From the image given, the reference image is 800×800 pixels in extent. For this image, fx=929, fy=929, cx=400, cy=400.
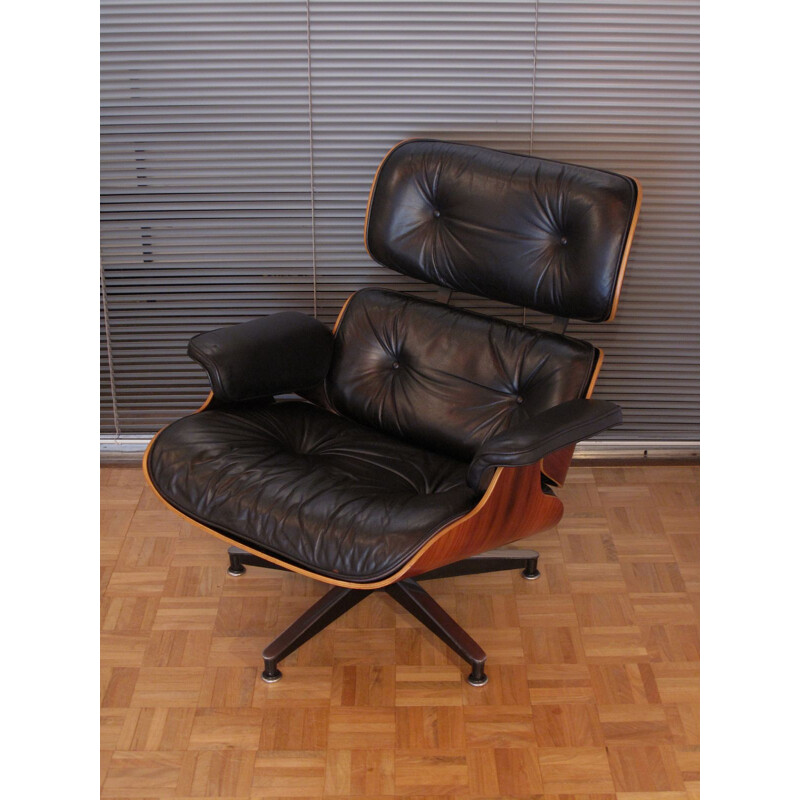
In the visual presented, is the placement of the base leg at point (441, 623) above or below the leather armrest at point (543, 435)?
below

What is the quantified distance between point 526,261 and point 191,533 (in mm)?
1076

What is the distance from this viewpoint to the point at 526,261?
1.96 m

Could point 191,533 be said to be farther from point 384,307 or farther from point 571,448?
point 571,448

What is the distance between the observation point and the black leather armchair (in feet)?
5.51

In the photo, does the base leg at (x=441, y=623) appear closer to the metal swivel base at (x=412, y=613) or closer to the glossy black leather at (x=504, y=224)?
the metal swivel base at (x=412, y=613)

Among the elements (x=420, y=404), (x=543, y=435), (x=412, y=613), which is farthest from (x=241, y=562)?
(x=543, y=435)

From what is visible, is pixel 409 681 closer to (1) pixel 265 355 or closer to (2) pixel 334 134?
(1) pixel 265 355

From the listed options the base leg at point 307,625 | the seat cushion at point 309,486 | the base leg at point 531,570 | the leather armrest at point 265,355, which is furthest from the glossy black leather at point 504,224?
the base leg at point 307,625

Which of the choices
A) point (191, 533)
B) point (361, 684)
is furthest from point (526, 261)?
point (191, 533)

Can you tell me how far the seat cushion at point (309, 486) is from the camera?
5.41ft

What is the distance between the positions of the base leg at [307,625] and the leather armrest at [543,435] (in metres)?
0.46

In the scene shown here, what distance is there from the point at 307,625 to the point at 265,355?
58 centimetres

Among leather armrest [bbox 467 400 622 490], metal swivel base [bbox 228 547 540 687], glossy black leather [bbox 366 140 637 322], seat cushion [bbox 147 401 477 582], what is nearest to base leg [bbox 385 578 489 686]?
metal swivel base [bbox 228 547 540 687]

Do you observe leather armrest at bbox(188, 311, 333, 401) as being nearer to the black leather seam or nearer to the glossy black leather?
the glossy black leather
